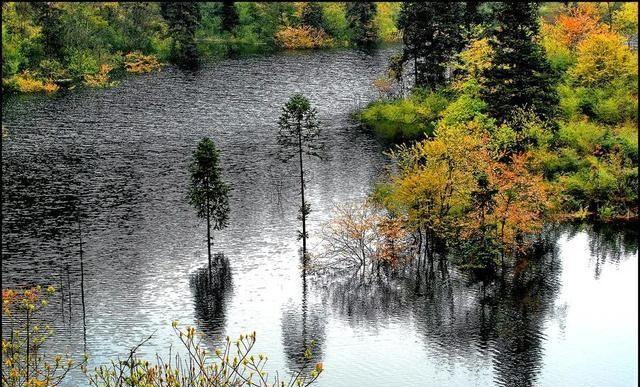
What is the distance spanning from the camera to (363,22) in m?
181

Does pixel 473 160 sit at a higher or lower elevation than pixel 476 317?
higher

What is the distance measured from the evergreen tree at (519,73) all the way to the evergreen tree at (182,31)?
253 feet

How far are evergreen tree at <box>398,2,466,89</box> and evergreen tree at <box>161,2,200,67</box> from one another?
5149cm

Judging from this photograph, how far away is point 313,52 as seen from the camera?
173 meters

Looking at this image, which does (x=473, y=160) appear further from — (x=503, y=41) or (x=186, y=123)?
(x=186, y=123)

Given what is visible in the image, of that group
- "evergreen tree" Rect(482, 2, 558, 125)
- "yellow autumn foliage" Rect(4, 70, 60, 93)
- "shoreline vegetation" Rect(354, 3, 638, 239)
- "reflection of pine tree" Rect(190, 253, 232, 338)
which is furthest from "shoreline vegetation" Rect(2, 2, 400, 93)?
"reflection of pine tree" Rect(190, 253, 232, 338)

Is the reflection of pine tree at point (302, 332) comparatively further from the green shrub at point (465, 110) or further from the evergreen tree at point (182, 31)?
the evergreen tree at point (182, 31)

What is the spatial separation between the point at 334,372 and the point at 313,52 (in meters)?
120

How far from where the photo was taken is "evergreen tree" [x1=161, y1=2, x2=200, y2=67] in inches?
6476

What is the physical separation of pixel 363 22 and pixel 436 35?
6052 centimetres

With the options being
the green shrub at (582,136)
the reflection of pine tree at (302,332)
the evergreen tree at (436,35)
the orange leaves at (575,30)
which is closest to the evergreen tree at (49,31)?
the evergreen tree at (436,35)

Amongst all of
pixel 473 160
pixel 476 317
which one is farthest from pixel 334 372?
pixel 473 160

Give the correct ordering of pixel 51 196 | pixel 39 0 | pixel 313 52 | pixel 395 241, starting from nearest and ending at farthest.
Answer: pixel 395 241
pixel 51 196
pixel 39 0
pixel 313 52

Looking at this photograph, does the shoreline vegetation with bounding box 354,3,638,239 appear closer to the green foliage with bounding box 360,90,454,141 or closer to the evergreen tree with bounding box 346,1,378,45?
the green foliage with bounding box 360,90,454,141
